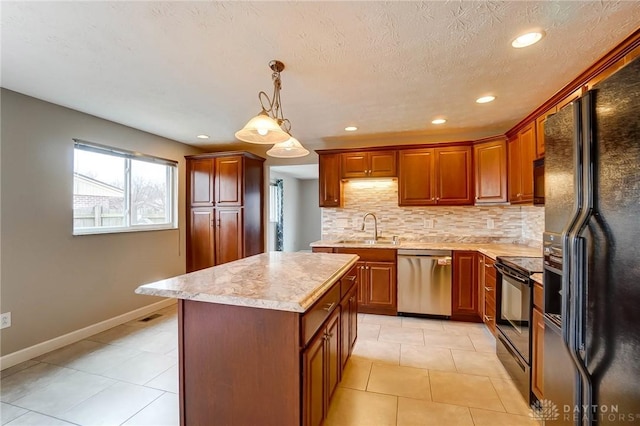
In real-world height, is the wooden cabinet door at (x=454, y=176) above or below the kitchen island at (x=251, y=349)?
above

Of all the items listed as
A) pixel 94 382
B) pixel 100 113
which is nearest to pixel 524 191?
pixel 94 382

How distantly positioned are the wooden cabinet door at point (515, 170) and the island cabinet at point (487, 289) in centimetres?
77

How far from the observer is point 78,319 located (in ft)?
9.73

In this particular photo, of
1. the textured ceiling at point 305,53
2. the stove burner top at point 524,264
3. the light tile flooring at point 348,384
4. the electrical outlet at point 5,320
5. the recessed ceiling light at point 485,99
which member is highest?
the recessed ceiling light at point 485,99

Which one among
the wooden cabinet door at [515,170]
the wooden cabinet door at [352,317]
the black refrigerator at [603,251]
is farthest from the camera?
the wooden cabinet door at [515,170]

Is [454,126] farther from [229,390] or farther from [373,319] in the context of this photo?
[229,390]

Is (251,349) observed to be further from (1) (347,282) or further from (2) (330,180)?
(2) (330,180)

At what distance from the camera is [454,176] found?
11.9ft

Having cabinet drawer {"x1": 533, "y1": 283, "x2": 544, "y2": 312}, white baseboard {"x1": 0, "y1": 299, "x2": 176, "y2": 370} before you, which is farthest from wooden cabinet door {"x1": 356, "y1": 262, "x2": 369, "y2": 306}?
white baseboard {"x1": 0, "y1": 299, "x2": 176, "y2": 370}

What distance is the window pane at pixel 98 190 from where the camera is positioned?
3.05m

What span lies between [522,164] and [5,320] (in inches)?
200

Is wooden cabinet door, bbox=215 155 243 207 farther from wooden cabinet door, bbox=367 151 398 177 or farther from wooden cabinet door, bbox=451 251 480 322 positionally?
wooden cabinet door, bbox=451 251 480 322

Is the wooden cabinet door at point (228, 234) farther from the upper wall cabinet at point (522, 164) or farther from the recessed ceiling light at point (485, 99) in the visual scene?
the upper wall cabinet at point (522, 164)

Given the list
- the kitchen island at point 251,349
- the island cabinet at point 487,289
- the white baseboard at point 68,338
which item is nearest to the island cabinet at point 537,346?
the island cabinet at point 487,289
